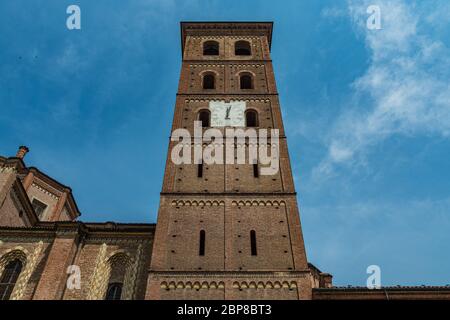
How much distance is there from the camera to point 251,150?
19.0 meters

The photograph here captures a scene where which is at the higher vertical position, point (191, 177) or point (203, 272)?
point (191, 177)

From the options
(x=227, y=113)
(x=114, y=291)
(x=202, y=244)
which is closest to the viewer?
(x=202, y=244)

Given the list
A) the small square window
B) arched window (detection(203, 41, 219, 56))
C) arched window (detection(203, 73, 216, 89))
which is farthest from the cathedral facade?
arched window (detection(203, 41, 219, 56))

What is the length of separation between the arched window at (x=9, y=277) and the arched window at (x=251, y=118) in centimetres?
1169

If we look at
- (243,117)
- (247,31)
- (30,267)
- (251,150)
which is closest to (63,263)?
(30,267)

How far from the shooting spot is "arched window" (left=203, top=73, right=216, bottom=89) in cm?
2447

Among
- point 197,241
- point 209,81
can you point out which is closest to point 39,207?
point 209,81

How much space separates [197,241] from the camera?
15242 mm

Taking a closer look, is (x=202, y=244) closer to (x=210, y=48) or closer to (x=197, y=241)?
(x=197, y=241)

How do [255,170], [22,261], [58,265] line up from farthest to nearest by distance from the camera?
1. [255,170]
2. [22,261]
3. [58,265]

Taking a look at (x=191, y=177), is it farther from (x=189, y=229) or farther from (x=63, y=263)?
(x=63, y=263)

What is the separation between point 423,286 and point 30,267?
14.0m

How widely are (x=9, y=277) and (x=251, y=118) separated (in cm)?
1262
